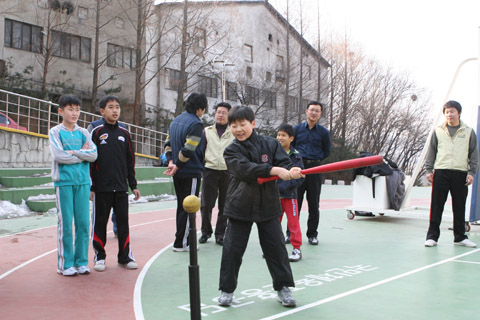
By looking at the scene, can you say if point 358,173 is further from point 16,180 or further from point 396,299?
point 16,180

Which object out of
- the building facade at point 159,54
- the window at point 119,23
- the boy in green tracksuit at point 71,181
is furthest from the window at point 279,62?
the boy in green tracksuit at point 71,181

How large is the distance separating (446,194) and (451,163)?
49 cm

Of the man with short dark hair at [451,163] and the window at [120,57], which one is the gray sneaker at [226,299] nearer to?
the man with short dark hair at [451,163]

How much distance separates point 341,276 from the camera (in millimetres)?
5379

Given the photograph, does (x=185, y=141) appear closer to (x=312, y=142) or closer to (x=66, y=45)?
(x=312, y=142)

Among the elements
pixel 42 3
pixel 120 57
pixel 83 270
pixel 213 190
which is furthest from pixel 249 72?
pixel 83 270

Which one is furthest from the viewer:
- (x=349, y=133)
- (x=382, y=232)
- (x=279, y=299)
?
(x=349, y=133)

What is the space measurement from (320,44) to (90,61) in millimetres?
17843

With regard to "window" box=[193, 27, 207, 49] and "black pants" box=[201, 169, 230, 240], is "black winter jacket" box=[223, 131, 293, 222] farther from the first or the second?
"window" box=[193, 27, 207, 49]

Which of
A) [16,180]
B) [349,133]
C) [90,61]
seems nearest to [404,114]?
[349,133]

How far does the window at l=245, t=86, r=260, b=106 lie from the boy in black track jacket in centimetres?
2786

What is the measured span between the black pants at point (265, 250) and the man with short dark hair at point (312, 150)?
9.21 feet

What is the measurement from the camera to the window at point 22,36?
2338 centimetres

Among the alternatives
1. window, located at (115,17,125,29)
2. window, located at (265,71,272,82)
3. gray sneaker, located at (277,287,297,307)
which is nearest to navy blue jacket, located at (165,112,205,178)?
gray sneaker, located at (277,287,297,307)
